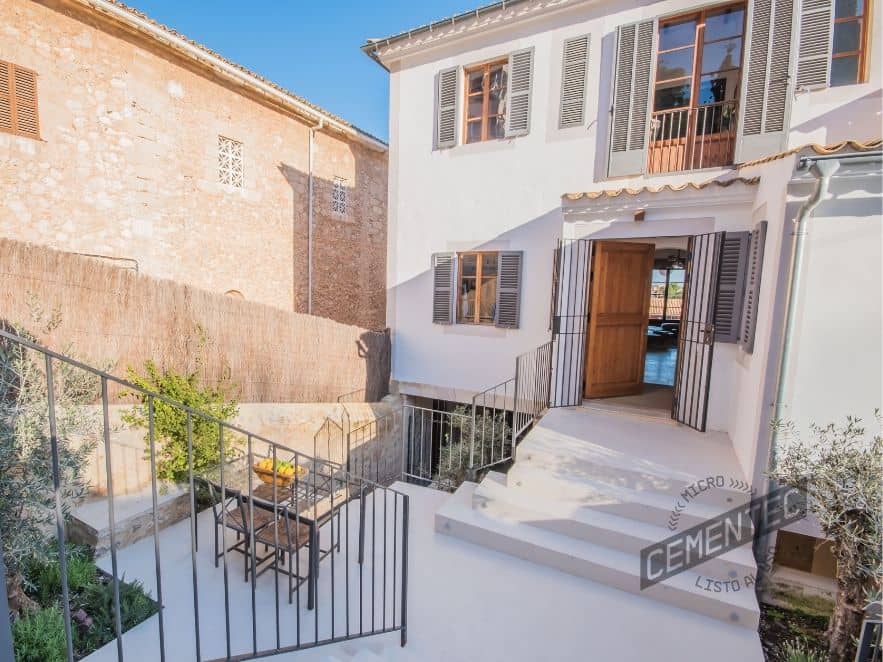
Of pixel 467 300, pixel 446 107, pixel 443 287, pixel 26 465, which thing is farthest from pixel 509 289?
pixel 26 465

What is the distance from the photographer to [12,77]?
22.1ft

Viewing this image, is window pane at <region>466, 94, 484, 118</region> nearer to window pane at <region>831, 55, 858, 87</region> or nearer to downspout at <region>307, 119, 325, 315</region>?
window pane at <region>831, 55, 858, 87</region>

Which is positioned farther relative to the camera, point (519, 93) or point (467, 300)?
point (467, 300)

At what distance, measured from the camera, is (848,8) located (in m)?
5.14

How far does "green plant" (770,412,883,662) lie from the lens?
2.77 m

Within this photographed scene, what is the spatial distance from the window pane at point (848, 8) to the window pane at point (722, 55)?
0.96 meters

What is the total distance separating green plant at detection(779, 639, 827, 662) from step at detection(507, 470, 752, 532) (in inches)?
33.9

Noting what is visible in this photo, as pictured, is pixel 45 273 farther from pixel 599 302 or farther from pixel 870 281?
pixel 870 281

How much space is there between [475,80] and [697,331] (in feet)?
18.1

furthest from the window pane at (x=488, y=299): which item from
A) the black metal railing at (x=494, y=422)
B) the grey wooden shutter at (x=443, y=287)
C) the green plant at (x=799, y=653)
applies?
the green plant at (x=799, y=653)

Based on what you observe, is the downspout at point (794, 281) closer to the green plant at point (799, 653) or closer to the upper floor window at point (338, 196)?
the green plant at point (799, 653)

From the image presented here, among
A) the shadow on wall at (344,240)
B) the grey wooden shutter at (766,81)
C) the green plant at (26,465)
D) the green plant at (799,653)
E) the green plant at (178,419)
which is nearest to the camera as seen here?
the green plant at (26,465)

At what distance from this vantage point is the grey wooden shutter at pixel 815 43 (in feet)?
16.8

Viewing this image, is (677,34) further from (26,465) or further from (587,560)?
(26,465)
